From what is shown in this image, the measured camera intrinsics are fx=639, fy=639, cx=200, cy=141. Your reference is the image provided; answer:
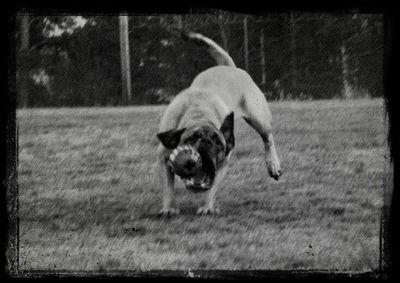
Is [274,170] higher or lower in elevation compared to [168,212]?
higher

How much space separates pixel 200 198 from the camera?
2695 mm

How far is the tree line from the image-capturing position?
8.36 feet

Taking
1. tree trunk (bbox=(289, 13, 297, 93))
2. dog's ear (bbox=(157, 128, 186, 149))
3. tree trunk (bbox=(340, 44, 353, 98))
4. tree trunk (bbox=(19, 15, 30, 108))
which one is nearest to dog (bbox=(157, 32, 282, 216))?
dog's ear (bbox=(157, 128, 186, 149))

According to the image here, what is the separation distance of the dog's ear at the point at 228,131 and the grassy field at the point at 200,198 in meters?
0.11

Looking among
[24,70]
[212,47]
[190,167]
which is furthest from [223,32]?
[24,70]

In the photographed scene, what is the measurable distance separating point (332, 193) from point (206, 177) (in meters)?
0.54

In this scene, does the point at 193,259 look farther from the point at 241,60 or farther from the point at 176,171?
the point at 241,60

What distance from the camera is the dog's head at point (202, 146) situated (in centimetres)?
249

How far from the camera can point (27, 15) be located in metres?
2.48

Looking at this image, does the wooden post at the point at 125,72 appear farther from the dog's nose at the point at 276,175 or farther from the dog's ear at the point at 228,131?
the dog's nose at the point at 276,175

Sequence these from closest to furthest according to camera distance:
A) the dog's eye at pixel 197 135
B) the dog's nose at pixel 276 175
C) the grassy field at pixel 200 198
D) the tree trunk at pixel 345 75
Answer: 1. the grassy field at pixel 200 198
2. the dog's eye at pixel 197 135
3. the tree trunk at pixel 345 75
4. the dog's nose at pixel 276 175

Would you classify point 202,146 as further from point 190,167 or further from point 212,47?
point 212,47

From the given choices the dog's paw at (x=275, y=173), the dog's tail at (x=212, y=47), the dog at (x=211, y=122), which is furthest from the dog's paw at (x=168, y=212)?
the dog's tail at (x=212, y=47)

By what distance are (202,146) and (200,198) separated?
294 mm
